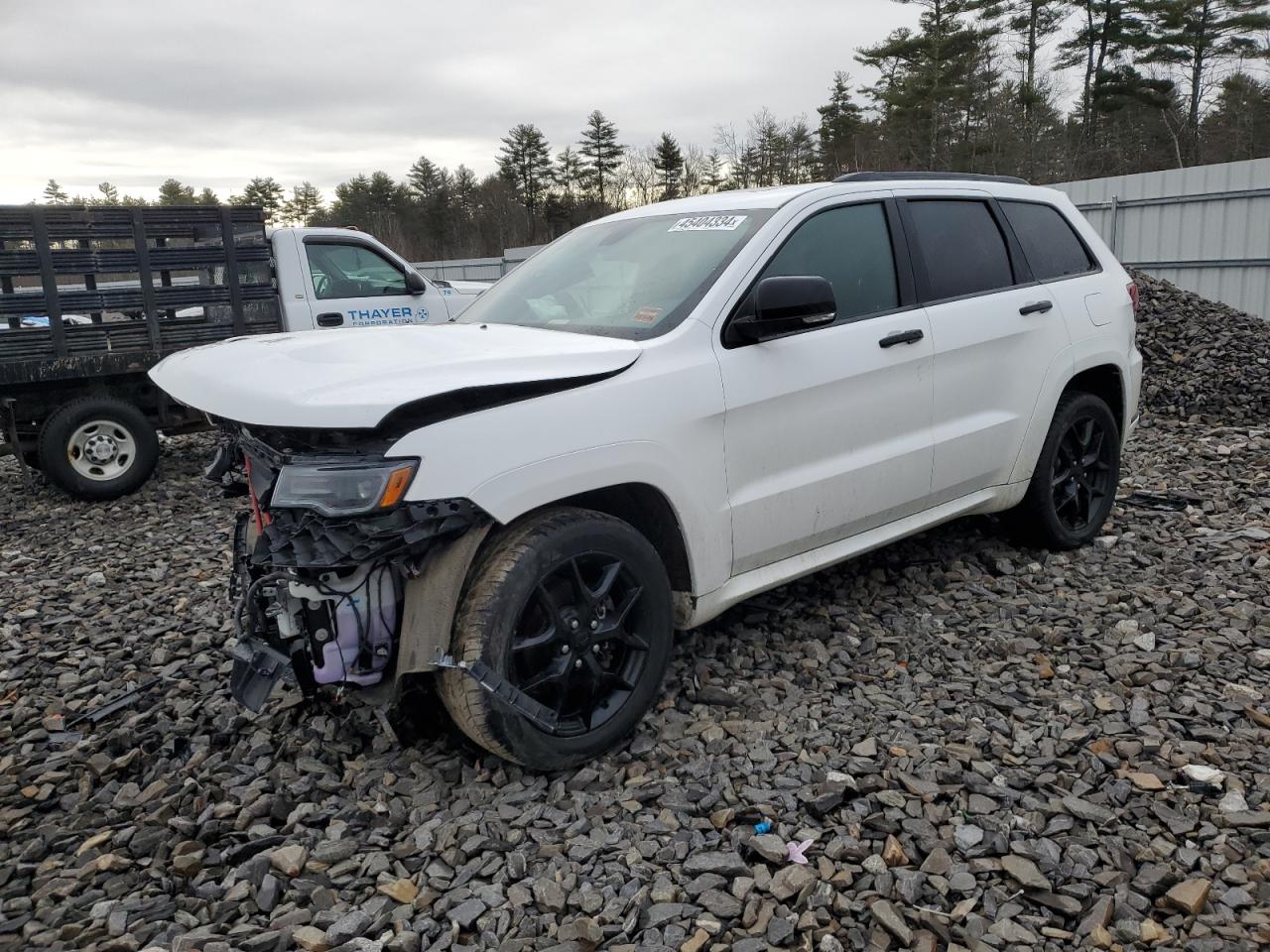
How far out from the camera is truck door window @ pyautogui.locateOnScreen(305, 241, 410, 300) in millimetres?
9328

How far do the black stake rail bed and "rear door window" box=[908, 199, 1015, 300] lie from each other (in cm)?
632

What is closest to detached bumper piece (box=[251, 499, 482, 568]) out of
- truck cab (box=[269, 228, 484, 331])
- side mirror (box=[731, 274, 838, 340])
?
side mirror (box=[731, 274, 838, 340])

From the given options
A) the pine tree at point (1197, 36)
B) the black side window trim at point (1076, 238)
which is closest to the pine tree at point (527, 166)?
the pine tree at point (1197, 36)

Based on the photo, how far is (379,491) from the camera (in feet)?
9.13

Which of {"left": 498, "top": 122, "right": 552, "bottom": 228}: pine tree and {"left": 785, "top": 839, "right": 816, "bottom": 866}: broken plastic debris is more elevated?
{"left": 498, "top": 122, "right": 552, "bottom": 228}: pine tree

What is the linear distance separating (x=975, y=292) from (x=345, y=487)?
3094 mm

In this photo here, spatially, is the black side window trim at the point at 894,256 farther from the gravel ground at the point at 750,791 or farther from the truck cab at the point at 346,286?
the truck cab at the point at 346,286

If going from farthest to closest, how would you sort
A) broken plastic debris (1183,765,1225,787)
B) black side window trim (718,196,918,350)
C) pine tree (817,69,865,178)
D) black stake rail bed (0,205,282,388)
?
pine tree (817,69,865,178)
black stake rail bed (0,205,282,388)
black side window trim (718,196,918,350)
broken plastic debris (1183,765,1225,787)

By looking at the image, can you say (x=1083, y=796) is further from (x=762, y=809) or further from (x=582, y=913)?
(x=582, y=913)

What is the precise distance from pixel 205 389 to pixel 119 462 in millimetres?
5673

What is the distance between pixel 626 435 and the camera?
322cm

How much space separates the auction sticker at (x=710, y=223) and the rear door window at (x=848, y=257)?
0.78ft

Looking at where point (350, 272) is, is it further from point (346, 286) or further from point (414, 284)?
point (414, 284)

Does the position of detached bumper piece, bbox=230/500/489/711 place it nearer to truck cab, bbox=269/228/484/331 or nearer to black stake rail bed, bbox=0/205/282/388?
black stake rail bed, bbox=0/205/282/388
